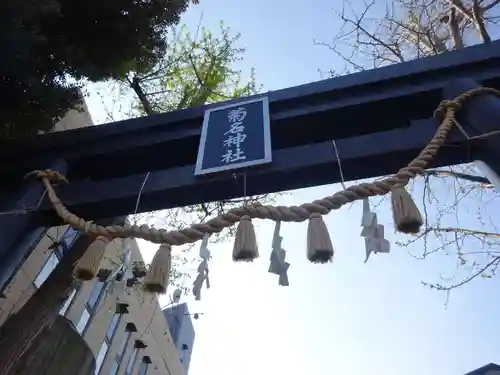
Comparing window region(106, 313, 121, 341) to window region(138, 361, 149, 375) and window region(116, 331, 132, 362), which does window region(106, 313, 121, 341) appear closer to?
window region(116, 331, 132, 362)

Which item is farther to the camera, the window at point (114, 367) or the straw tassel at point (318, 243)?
the window at point (114, 367)

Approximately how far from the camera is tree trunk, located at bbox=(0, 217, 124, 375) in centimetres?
341

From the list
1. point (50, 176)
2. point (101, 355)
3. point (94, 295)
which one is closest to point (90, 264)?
point (50, 176)

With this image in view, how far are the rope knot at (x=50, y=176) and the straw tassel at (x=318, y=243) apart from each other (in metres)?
1.96

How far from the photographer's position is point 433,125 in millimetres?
2643

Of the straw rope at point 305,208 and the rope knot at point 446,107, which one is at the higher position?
the rope knot at point 446,107

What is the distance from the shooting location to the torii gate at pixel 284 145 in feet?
8.65

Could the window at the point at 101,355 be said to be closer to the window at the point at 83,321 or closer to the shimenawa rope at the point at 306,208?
the window at the point at 83,321

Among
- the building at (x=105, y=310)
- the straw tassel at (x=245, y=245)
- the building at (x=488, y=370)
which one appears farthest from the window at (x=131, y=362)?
the straw tassel at (x=245, y=245)

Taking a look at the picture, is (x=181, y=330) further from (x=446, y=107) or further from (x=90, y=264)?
(x=446, y=107)

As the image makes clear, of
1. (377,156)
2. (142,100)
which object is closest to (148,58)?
(142,100)

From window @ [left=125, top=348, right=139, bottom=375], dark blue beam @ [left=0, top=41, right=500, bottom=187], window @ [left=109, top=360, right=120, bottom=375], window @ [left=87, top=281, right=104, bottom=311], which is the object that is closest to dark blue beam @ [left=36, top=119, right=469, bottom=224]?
dark blue beam @ [left=0, top=41, right=500, bottom=187]

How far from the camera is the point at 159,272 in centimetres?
221

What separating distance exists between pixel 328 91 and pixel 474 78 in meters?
0.93
